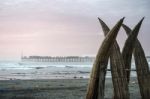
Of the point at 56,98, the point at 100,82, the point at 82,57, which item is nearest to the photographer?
the point at 100,82

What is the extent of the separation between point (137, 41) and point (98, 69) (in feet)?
9.59

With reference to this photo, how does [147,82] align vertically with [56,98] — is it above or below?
above

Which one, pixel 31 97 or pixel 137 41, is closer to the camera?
pixel 137 41

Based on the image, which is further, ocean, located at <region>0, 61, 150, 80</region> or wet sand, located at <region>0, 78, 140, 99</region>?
ocean, located at <region>0, 61, 150, 80</region>

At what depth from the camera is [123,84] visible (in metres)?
13.1

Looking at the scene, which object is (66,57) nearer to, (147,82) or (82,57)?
(82,57)

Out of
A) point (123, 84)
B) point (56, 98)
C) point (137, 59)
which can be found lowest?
point (56, 98)

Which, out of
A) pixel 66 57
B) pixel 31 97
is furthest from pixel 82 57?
pixel 31 97

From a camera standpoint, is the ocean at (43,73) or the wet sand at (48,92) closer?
the wet sand at (48,92)

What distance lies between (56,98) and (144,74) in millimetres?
10170

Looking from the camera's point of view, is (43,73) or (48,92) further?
(43,73)

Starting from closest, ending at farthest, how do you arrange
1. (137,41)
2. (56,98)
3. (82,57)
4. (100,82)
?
(100,82), (137,41), (56,98), (82,57)

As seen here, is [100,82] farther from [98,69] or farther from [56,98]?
[56,98]

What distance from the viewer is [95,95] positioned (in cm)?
1260
